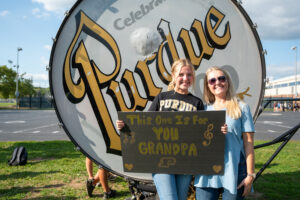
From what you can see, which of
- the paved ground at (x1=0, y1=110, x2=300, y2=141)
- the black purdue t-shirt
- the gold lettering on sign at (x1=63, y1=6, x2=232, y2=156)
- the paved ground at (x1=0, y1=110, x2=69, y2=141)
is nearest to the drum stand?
the gold lettering on sign at (x1=63, y1=6, x2=232, y2=156)

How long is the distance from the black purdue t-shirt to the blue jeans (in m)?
0.48

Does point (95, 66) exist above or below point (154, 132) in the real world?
above

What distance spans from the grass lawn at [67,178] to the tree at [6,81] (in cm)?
3710

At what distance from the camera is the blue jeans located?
1.63 meters

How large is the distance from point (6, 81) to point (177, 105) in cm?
4290

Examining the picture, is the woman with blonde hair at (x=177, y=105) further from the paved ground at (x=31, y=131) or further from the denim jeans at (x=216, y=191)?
the paved ground at (x=31, y=131)

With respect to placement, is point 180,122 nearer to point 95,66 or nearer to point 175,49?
point 175,49

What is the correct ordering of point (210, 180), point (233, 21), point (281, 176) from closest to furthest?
1. point (210, 180)
2. point (233, 21)
3. point (281, 176)

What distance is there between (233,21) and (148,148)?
150cm

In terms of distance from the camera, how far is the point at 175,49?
242 cm

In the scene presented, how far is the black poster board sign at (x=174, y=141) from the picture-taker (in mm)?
1594

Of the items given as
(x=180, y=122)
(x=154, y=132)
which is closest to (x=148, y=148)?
(x=154, y=132)

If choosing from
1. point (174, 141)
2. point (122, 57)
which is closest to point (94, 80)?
point (122, 57)

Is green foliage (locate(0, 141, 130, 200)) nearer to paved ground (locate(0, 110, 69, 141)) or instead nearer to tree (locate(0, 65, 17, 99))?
paved ground (locate(0, 110, 69, 141))
